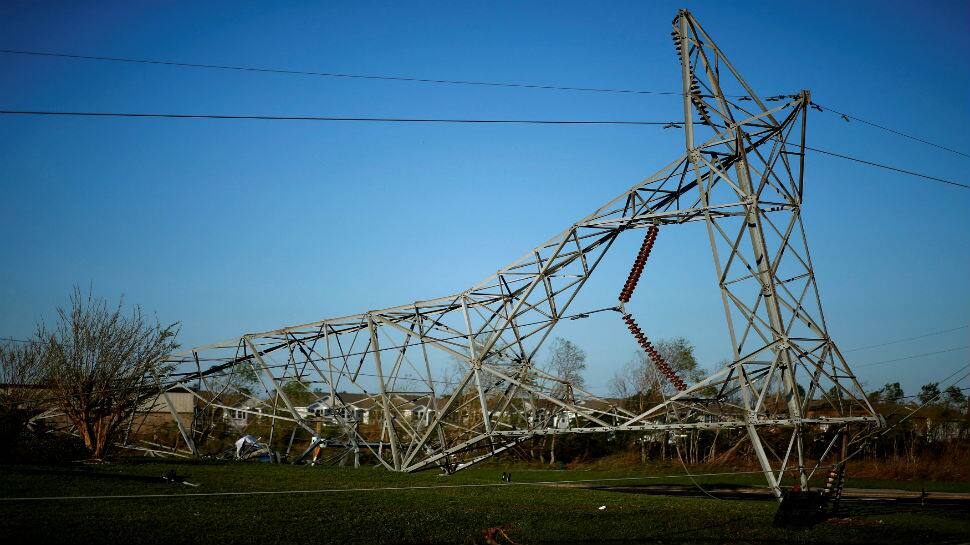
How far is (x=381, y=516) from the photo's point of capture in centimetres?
1509

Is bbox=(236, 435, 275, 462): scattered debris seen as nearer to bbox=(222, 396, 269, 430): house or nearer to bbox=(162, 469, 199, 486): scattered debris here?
bbox=(222, 396, 269, 430): house

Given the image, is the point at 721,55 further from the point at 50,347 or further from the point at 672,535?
the point at 50,347

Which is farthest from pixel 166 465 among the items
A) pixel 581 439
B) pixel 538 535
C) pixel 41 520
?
pixel 581 439

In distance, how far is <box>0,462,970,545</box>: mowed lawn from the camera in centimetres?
1277

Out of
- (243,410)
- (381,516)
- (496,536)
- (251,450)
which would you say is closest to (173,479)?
(381,516)

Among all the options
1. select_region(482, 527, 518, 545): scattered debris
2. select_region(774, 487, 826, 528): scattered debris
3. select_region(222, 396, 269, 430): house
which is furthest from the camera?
select_region(222, 396, 269, 430): house

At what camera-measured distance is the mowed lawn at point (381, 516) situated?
12773 millimetres

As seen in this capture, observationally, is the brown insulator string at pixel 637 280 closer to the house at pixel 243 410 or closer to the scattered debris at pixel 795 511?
the scattered debris at pixel 795 511

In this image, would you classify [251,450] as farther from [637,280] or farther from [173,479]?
[637,280]

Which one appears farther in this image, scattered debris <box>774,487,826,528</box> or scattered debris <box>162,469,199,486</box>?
scattered debris <box>162,469,199,486</box>

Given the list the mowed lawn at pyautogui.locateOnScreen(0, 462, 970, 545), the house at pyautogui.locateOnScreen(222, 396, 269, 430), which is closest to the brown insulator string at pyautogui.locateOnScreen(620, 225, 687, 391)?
the mowed lawn at pyautogui.locateOnScreen(0, 462, 970, 545)

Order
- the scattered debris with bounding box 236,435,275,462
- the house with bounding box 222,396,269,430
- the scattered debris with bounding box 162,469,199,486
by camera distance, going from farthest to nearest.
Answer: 1. the scattered debris with bounding box 236,435,275,462
2. the house with bounding box 222,396,269,430
3. the scattered debris with bounding box 162,469,199,486

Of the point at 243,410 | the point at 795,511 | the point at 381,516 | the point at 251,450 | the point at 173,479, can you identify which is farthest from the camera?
the point at 251,450

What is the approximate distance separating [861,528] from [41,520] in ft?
48.0
